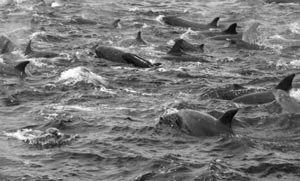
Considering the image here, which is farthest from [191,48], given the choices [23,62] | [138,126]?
[138,126]

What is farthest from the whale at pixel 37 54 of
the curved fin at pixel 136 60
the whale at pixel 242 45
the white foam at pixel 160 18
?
the white foam at pixel 160 18

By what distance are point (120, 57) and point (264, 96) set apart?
6860 millimetres

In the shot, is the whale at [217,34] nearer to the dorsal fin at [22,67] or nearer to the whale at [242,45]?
the whale at [242,45]

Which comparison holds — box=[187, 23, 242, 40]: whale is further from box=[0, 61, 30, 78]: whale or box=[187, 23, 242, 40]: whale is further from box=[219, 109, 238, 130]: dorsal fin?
box=[219, 109, 238, 130]: dorsal fin

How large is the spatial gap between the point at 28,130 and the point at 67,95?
3.33 metres

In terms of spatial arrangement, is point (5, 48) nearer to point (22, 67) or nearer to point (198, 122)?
point (22, 67)

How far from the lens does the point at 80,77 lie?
21.5 meters

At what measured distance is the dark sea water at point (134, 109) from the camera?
1438cm

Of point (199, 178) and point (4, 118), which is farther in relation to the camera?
point (4, 118)

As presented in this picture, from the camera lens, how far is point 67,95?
1972 cm

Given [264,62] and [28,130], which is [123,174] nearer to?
[28,130]

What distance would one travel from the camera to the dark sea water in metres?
14.4

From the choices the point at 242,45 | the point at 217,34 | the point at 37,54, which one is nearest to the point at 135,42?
the point at 217,34

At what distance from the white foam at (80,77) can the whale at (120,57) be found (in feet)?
6.83
